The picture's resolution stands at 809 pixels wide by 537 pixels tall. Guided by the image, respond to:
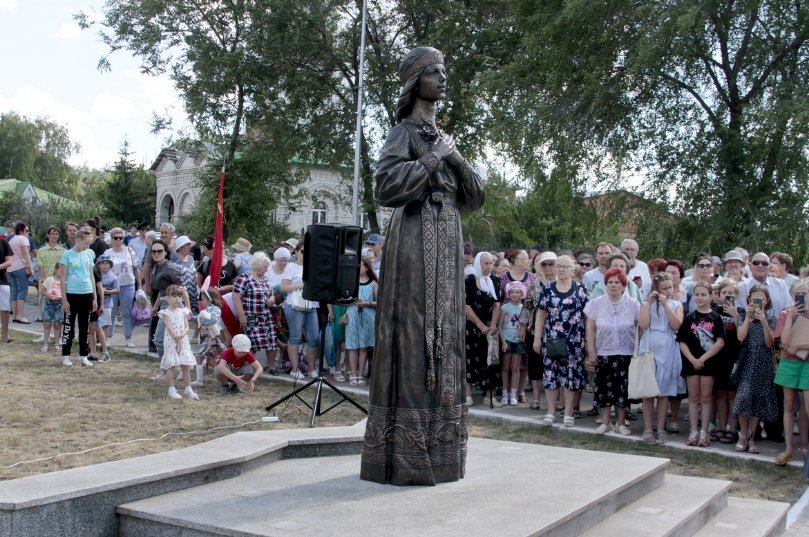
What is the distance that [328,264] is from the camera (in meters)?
9.02

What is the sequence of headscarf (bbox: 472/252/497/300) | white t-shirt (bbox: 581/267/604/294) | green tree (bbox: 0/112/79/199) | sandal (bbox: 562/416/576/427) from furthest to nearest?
green tree (bbox: 0/112/79/199) → white t-shirt (bbox: 581/267/604/294) → headscarf (bbox: 472/252/497/300) → sandal (bbox: 562/416/576/427)

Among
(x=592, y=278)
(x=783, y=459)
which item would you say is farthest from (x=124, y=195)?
(x=783, y=459)

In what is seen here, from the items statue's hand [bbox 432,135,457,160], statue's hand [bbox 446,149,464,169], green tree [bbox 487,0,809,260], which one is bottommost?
statue's hand [bbox 446,149,464,169]

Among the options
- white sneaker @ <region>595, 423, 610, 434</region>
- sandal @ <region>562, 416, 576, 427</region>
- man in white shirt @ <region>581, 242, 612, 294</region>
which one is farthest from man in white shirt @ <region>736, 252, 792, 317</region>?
sandal @ <region>562, 416, 576, 427</region>

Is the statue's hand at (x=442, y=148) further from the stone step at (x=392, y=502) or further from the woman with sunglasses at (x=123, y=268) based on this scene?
the woman with sunglasses at (x=123, y=268)

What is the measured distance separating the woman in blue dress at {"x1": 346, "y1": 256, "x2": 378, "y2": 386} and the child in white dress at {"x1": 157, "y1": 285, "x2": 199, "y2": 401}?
2.30m

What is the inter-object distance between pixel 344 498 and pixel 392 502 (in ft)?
0.99

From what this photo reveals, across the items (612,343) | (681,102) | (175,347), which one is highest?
(681,102)

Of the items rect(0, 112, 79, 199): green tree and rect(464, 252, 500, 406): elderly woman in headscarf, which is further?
rect(0, 112, 79, 199): green tree

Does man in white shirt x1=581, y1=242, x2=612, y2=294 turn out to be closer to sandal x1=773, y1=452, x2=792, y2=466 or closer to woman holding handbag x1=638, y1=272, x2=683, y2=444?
woman holding handbag x1=638, y1=272, x2=683, y2=444

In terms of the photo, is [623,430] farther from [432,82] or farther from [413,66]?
[413,66]

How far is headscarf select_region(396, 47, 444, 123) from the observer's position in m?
5.46

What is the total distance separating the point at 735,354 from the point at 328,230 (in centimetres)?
458

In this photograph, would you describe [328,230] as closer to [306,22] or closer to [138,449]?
[138,449]
